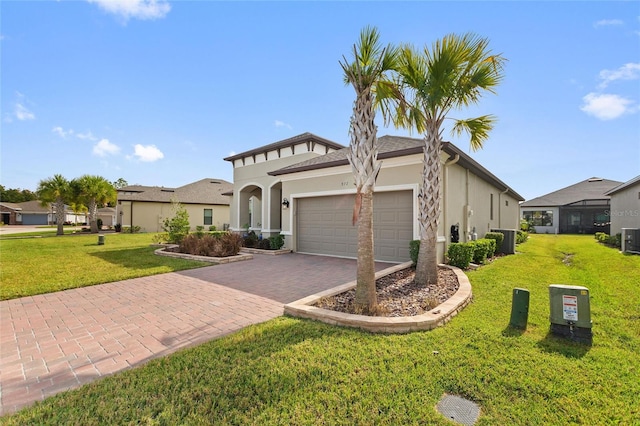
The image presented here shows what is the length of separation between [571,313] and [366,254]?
2933 millimetres

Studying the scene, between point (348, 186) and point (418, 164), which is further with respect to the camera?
point (348, 186)

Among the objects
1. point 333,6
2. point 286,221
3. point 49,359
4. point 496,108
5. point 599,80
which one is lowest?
point 49,359

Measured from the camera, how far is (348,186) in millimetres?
10641

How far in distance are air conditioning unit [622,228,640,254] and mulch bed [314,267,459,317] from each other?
11.1 m

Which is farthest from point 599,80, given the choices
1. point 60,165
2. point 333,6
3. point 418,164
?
point 60,165

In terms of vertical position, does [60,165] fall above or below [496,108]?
above

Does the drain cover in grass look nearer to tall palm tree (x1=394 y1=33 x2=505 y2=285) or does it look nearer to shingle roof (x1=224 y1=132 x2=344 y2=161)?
tall palm tree (x1=394 y1=33 x2=505 y2=285)

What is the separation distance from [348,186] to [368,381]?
27.2 feet

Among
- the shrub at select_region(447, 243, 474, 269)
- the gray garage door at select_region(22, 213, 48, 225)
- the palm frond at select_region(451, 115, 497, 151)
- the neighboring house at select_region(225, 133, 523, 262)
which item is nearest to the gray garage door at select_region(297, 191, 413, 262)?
the neighboring house at select_region(225, 133, 523, 262)

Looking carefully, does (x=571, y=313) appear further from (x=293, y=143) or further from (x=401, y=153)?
(x=293, y=143)

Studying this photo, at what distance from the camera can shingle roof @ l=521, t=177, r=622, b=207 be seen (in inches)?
1084

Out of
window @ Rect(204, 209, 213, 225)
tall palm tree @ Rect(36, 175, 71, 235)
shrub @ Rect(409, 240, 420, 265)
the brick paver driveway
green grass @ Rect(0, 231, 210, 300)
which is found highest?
tall palm tree @ Rect(36, 175, 71, 235)

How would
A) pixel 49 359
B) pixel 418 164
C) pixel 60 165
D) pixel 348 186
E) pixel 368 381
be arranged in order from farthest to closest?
1. pixel 60 165
2. pixel 348 186
3. pixel 418 164
4. pixel 49 359
5. pixel 368 381

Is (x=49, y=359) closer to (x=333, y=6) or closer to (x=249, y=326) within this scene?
(x=249, y=326)
